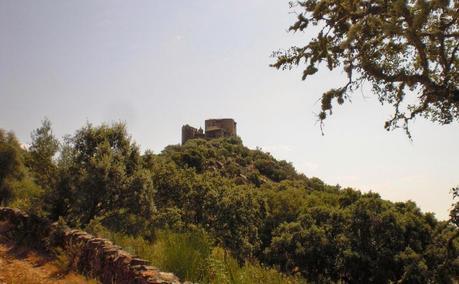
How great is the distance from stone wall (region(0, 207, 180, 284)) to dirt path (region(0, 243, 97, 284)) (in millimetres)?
508

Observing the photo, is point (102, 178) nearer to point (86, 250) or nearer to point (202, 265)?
point (86, 250)

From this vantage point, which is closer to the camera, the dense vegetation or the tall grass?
the tall grass

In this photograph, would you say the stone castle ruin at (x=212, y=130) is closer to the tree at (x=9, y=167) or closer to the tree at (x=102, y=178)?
the tree at (x=9, y=167)

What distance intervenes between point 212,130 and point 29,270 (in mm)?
103254

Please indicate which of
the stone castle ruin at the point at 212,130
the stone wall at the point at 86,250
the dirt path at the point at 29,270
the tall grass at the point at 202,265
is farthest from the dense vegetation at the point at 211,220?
Answer: the stone castle ruin at the point at 212,130

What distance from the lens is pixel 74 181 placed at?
18.2 meters

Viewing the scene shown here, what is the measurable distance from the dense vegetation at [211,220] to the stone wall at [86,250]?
0.87m

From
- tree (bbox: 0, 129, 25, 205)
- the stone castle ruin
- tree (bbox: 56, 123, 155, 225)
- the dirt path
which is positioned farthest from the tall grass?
the stone castle ruin

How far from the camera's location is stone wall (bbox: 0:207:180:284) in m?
8.52

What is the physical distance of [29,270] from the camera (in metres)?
11.7

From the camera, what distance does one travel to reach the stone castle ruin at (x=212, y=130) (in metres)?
113

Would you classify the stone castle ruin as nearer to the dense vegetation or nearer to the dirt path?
the dense vegetation

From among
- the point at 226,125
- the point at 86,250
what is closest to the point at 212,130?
the point at 226,125

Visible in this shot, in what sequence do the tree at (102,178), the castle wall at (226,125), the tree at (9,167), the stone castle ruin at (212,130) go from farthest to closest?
the castle wall at (226,125) < the stone castle ruin at (212,130) < the tree at (9,167) < the tree at (102,178)
